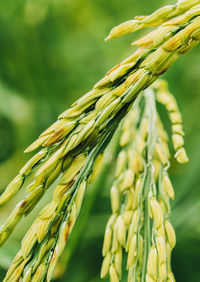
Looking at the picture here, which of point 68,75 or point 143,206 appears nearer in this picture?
point 143,206

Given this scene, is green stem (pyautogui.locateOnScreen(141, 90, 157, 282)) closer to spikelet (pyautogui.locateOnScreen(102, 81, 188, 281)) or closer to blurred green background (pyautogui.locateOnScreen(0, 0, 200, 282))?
spikelet (pyautogui.locateOnScreen(102, 81, 188, 281))

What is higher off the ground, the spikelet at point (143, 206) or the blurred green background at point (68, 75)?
the blurred green background at point (68, 75)

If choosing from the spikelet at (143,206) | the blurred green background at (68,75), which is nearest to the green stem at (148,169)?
the spikelet at (143,206)

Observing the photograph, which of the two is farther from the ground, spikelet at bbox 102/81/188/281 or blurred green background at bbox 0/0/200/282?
blurred green background at bbox 0/0/200/282

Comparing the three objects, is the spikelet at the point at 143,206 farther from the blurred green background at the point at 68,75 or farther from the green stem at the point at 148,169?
the blurred green background at the point at 68,75

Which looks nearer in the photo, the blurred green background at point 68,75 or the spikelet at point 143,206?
the spikelet at point 143,206

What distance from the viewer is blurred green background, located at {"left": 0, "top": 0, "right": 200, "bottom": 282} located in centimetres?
149

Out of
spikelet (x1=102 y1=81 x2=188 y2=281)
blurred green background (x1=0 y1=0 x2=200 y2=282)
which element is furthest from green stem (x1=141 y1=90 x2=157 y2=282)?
blurred green background (x1=0 y1=0 x2=200 y2=282)

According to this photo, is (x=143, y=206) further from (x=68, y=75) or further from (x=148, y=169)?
(x=68, y=75)

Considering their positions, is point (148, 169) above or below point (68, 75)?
below

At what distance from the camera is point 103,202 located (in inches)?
61.5

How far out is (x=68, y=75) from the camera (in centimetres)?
184

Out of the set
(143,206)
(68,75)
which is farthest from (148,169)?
(68,75)

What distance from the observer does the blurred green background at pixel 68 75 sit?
149 centimetres
